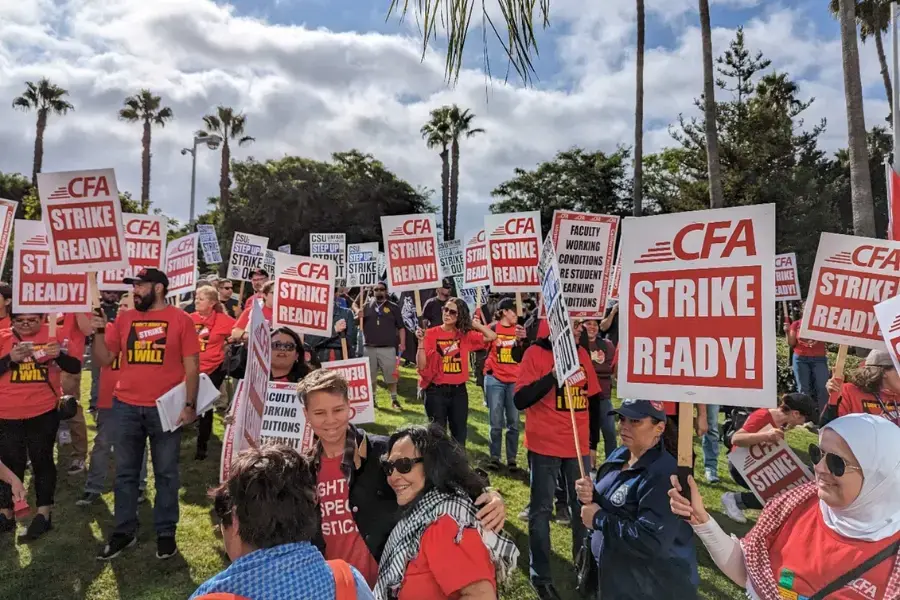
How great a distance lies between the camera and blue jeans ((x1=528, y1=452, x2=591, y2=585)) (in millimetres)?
4387

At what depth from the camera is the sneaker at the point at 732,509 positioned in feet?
19.7

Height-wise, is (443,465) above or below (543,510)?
above

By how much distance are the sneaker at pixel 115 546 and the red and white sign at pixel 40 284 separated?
208 cm

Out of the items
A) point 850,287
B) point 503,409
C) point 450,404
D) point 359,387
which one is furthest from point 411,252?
point 850,287

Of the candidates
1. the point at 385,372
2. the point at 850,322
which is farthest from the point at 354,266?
the point at 850,322

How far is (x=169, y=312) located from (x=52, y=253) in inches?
46.4

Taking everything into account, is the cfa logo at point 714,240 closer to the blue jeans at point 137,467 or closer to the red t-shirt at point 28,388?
the blue jeans at point 137,467

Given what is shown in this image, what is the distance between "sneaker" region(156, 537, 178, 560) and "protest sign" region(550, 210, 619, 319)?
4013 millimetres

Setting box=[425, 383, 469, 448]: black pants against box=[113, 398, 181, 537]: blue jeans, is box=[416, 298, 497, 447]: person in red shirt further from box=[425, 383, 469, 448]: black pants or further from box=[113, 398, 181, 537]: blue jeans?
box=[113, 398, 181, 537]: blue jeans

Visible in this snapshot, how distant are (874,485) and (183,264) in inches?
349

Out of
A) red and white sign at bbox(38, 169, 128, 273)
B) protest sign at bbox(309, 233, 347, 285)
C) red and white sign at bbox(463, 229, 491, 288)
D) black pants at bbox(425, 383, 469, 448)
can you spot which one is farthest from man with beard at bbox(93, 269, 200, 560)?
protest sign at bbox(309, 233, 347, 285)

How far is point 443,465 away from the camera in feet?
8.02

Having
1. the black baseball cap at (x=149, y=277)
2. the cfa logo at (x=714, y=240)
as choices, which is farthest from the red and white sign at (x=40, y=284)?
the cfa logo at (x=714, y=240)

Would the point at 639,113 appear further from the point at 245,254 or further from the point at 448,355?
the point at 448,355
